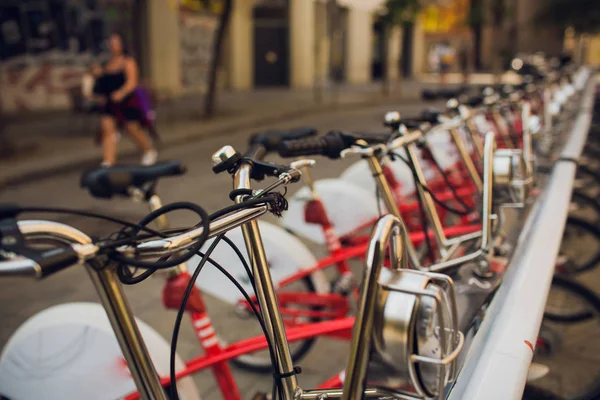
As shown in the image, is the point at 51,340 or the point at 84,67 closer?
the point at 51,340

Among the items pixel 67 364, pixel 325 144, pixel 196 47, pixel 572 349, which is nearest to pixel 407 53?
pixel 196 47

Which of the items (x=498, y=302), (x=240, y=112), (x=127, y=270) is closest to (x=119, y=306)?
(x=127, y=270)

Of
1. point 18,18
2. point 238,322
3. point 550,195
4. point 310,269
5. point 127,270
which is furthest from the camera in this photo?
point 18,18

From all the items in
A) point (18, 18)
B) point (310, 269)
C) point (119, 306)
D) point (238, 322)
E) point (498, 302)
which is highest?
point (18, 18)

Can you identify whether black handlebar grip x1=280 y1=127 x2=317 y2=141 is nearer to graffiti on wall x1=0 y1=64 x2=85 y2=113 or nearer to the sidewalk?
the sidewalk

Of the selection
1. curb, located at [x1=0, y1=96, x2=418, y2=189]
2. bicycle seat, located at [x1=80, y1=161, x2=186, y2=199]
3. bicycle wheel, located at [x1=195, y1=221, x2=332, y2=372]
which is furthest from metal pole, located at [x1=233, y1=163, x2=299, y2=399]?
curb, located at [x1=0, y1=96, x2=418, y2=189]

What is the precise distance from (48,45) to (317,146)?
15.0 m

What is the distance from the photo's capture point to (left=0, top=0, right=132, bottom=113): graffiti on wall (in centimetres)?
1465

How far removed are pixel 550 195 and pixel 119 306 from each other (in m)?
2.27

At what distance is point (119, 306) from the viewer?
1396 millimetres

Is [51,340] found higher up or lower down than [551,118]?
lower down

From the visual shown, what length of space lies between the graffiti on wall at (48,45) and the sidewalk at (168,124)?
0.63m

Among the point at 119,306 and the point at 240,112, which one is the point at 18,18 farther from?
the point at 119,306

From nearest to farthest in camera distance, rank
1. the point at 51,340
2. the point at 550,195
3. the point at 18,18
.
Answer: the point at 51,340 < the point at 550,195 < the point at 18,18
